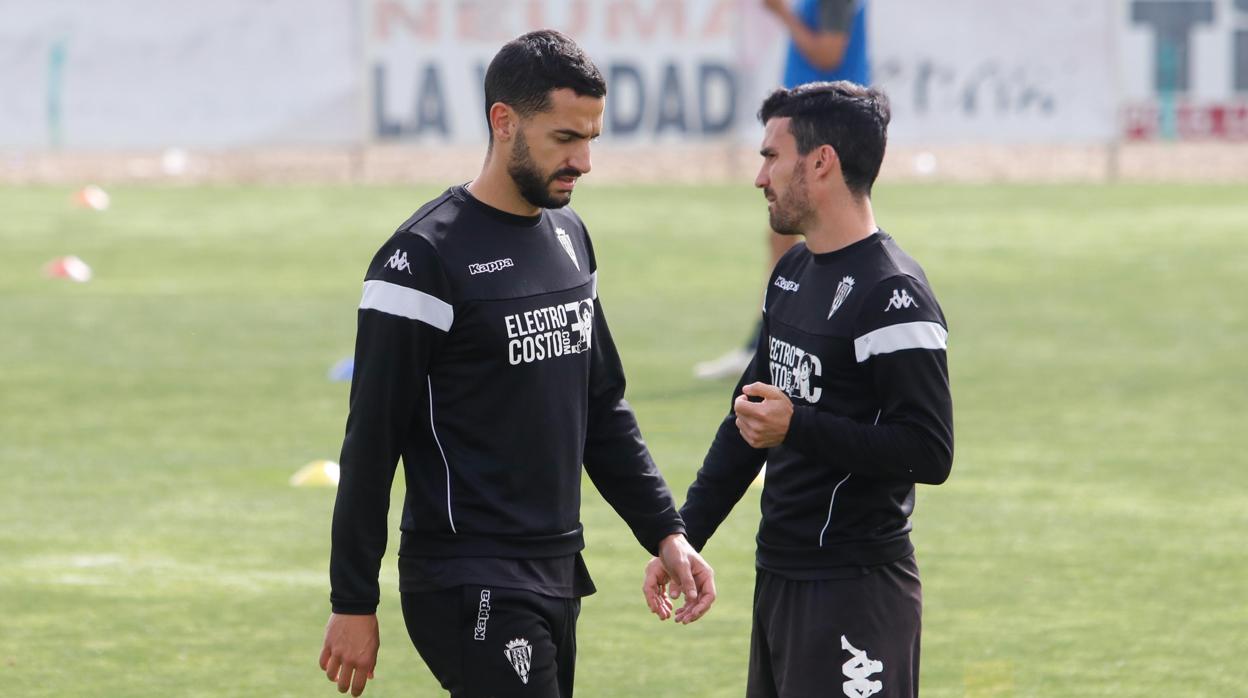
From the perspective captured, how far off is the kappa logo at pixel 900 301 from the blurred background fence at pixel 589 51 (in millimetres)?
18907

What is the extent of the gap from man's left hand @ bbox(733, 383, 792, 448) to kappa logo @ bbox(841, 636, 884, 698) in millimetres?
421

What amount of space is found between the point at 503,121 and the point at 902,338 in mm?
885

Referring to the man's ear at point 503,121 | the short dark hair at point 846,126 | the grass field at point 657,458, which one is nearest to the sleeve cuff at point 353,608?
the man's ear at point 503,121

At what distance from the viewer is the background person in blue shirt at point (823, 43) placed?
9.88m

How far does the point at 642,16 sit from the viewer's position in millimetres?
23625

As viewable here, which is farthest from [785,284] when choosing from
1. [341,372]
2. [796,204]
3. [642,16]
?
[642,16]

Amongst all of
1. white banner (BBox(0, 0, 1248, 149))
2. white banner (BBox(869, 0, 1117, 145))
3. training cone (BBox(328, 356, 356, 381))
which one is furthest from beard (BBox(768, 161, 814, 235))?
white banner (BBox(869, 0, 1117, 145))

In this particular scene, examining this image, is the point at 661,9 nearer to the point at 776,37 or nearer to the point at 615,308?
the point at 776,37

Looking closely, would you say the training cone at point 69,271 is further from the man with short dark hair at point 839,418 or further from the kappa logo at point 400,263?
the kappa logo at point 400,263

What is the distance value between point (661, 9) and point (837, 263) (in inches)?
787

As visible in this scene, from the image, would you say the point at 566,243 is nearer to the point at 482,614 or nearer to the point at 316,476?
the point at 482,614

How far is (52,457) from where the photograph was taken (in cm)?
863

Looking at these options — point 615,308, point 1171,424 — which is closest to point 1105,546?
point 1171,424

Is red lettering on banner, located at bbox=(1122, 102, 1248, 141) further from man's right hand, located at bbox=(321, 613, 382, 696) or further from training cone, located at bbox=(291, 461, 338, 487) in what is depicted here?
man's right hand, located at bbox=(321, 613, 382, 696)
